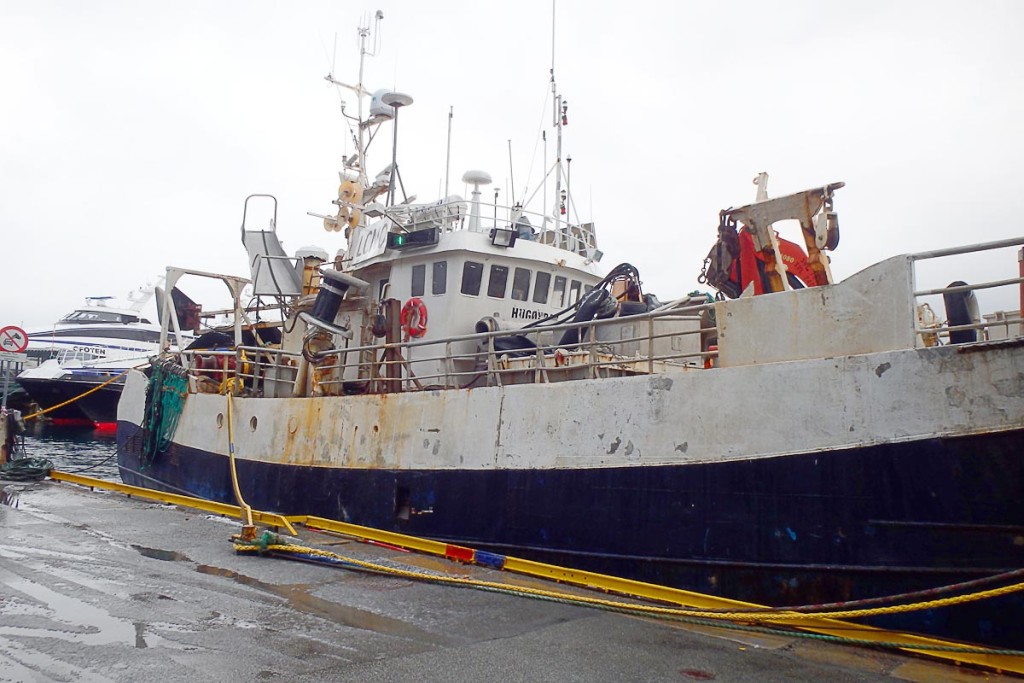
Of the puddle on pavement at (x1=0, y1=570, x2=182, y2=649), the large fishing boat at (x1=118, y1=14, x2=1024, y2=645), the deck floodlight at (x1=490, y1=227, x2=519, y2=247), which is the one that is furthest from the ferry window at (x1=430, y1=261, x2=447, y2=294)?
the puddle on pavement at (x1=0, y1=570, x2=182, y2=649)

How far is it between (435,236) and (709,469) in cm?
547

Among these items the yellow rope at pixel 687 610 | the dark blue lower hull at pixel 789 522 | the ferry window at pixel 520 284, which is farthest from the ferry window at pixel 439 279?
the yellow rope at pixel 687 610

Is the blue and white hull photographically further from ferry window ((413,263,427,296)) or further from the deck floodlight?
the deck floodlight

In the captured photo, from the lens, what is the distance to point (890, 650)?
4961mm

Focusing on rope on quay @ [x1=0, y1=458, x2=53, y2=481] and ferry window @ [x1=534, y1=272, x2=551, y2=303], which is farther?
rope on quay @ [x1=0, y1=458, x2=53, y2=481]

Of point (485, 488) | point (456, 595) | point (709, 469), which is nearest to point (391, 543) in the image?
point (485, 488)

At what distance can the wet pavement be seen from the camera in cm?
423

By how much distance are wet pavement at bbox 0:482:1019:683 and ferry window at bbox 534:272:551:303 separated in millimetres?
4531

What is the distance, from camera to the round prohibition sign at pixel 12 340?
12125 mm

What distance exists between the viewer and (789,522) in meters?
5.45

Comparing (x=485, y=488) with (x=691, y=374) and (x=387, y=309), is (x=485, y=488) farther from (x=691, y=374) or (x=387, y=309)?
(x=387, y=309)

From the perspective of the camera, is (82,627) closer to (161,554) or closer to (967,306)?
(161,554)

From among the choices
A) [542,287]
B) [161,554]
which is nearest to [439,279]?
[542,287]

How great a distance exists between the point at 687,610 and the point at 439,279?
19.5 feet
